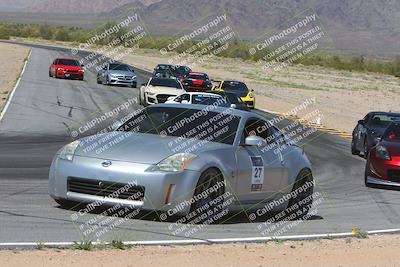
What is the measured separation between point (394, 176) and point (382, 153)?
0.58m

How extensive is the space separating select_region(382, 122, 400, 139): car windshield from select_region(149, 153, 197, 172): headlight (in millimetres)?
8207

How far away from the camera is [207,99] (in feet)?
90.2

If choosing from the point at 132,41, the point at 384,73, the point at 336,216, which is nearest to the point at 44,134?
the point at 336,216

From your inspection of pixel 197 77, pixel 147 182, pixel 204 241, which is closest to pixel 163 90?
pixel 197 77

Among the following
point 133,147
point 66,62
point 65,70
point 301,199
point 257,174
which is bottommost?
point 65,70

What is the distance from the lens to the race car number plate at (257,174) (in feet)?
34.1

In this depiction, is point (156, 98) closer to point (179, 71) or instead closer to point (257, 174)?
point (179, 71)

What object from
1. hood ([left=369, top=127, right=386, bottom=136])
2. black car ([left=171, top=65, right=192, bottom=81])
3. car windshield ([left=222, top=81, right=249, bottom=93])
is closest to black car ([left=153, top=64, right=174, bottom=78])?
black car ([left=171, top=65, right=192, bottom=81])

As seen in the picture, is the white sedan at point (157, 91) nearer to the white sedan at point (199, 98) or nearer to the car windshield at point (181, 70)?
the white sedan at point (199, 98)

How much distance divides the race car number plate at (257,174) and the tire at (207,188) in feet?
2.38

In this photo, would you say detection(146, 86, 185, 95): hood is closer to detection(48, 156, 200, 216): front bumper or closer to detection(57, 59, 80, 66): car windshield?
detection(57, 59, 80, 66): car windshield

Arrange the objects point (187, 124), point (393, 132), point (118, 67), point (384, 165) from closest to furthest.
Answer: point (187, 124)
point (384, 165)
point (393, 132)
point (118, 67)

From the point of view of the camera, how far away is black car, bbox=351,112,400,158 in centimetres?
2102

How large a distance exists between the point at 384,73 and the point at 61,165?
101 meters
